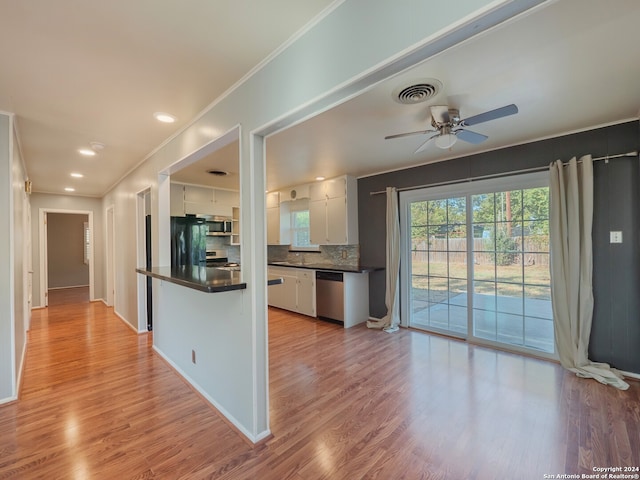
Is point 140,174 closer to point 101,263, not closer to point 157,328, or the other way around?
point 157,328

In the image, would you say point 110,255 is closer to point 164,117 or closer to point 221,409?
point 164,117

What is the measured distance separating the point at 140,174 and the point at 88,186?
2.45m

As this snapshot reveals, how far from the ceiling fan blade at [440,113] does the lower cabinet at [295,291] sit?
3055mm

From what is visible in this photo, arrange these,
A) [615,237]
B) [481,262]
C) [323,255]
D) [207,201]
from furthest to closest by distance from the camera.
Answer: [323,255]
[207,201]
[481,262]
[615,237]

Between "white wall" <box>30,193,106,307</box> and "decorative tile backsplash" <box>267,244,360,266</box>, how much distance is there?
151 inches

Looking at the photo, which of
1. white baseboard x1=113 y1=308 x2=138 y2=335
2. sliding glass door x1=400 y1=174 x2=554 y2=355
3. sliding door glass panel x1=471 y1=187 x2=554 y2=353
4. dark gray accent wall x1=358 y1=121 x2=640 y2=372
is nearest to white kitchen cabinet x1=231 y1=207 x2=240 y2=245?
white baseboard x1=113 y1=308 x2=138 y2=335

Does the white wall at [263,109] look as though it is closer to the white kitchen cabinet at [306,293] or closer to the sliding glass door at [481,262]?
the white kitchen cabinet at [306,293]

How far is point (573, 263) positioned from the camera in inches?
114

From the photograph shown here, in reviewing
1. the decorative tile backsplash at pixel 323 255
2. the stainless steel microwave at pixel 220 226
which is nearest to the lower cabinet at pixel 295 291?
the decorative tile backsplash at pixel 323 255

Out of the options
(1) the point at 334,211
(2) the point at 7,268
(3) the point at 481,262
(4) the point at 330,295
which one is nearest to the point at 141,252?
(2) the point at 7,268

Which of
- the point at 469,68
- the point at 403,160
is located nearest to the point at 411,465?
the point at 469,68

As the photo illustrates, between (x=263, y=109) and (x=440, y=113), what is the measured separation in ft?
4.45

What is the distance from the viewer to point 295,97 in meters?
1.59

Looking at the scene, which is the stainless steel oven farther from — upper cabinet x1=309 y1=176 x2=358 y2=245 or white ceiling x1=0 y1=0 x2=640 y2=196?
white ceiling x1=0 y1=0 x2=640 y2=196
